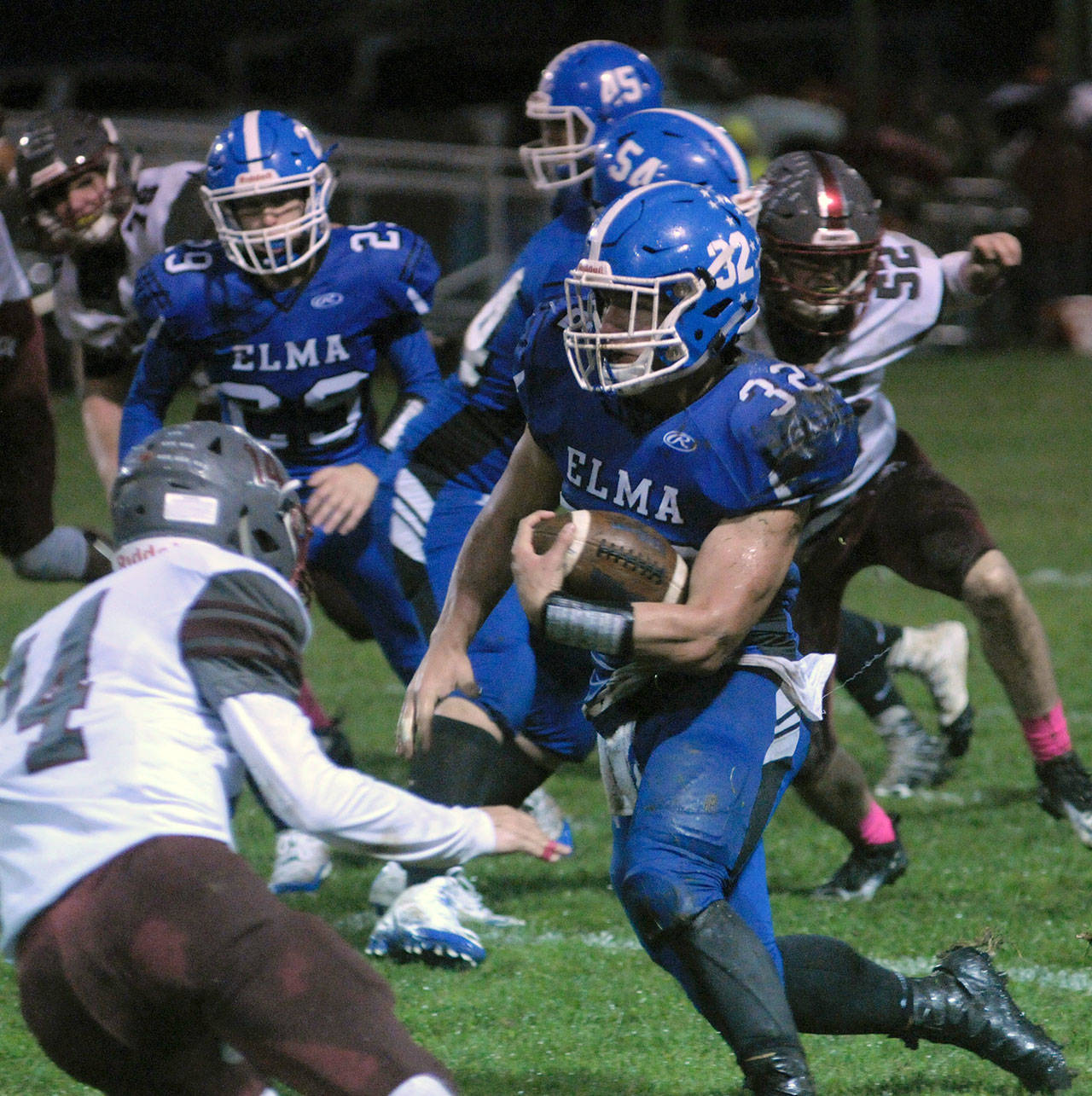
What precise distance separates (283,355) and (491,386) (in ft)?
2.05

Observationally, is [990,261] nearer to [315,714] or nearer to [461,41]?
[315,714]

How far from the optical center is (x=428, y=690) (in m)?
3.22

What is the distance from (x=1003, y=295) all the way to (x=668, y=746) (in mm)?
13035

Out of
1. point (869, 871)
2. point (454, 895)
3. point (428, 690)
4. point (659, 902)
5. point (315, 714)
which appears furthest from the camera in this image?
point (315, 714)

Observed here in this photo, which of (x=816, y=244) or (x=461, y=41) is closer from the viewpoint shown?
(x=816, y=244)

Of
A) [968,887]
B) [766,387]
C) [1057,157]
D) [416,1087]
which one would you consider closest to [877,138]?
[1057,157]

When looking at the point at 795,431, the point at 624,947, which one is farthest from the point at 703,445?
the point at 624,947

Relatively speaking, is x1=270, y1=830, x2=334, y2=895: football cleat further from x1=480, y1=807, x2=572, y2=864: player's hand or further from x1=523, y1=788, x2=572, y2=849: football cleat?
x1=480, y1=807, x2=572, y2=864: player's hand

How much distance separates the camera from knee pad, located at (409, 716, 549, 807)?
13.3 ft

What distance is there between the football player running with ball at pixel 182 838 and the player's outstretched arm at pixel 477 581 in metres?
0.63

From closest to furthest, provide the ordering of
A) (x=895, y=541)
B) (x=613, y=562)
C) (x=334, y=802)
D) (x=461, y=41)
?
1. (x=334, y=802)
2. (x=613, y=562)
3. (x=895, y=541)
4. (x=461, y=41)

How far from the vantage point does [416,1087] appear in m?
2.33

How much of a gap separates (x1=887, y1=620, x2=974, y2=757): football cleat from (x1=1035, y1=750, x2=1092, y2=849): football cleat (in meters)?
0.74

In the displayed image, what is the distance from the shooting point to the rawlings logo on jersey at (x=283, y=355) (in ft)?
15.6
